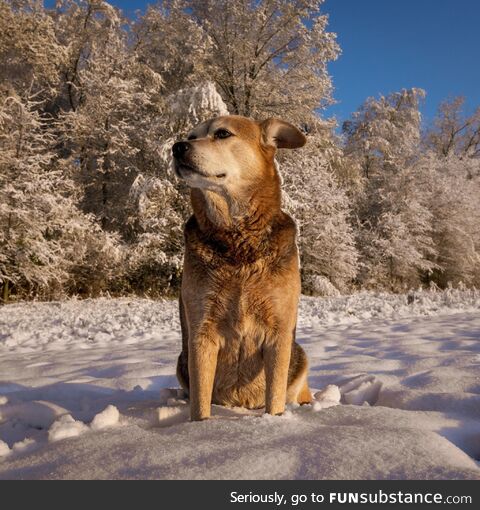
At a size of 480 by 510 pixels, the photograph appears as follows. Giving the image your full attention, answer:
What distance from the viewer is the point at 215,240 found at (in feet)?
9.12

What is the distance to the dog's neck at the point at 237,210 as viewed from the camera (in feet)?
9.20

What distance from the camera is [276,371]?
2.63 metres

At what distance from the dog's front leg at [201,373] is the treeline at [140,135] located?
12.1 meters

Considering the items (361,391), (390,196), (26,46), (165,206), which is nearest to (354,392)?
(361,391)

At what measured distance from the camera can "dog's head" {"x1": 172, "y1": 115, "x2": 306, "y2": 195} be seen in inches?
112

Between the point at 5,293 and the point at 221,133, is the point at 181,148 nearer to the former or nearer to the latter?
the point at 221,133

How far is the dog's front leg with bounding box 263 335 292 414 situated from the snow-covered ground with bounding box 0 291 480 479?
0.14 meters

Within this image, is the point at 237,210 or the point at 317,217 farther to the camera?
the point at 317,217

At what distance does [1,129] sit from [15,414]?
1396 cm

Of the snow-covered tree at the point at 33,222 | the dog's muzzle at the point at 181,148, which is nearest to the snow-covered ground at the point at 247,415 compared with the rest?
the dog's muzzle at the point at 181,148

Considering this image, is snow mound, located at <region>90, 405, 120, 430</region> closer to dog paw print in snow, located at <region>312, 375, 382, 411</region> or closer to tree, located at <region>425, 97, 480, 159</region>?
dog paw print in snow, located at <region>312, 375, 382, 411</region>

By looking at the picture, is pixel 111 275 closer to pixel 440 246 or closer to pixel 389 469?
pixel 389 469

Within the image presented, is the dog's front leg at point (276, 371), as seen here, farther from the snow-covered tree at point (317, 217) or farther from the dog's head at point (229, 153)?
the snow-covered tree at point (317, 217)

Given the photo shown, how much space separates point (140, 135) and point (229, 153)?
15454 mm
